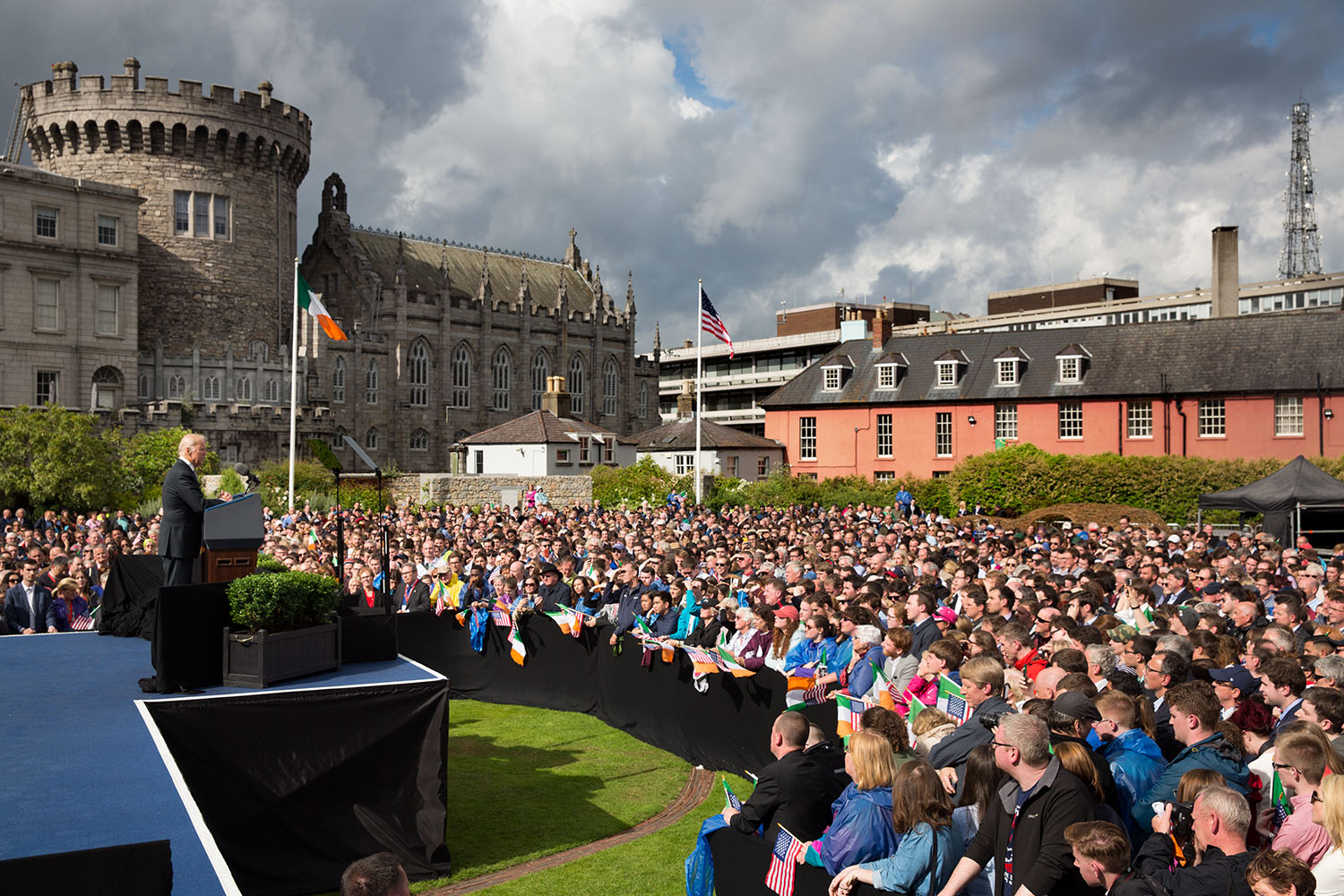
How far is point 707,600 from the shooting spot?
13.7 m

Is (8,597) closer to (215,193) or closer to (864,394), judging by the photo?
(864,394)

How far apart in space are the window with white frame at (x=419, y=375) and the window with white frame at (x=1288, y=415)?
4569cm

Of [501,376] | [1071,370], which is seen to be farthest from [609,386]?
[1071,370]

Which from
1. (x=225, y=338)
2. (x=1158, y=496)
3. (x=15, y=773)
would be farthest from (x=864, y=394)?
(x=15, y=773)

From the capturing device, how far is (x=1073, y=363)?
4631 cm

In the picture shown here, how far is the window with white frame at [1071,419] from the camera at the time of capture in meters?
45.8

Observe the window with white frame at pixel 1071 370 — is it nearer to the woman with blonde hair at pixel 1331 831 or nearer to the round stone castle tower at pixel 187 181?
the round stone castle tower at pixel 187 181

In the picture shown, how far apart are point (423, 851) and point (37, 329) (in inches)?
1877

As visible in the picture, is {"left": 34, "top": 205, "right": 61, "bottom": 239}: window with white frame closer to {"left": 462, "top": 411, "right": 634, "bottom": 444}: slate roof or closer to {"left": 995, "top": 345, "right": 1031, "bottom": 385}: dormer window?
{"left": 462, "top": 411, "right": 634, "bottom": 444}: slate roof

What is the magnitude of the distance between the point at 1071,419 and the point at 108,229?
146ft

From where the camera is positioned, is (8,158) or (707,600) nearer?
(707,600)

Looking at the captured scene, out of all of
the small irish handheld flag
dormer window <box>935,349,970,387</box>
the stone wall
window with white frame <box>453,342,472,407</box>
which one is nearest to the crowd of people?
the small irish handheld flag

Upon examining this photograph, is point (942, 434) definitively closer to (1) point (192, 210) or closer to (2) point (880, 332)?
(2) point (880, 332)

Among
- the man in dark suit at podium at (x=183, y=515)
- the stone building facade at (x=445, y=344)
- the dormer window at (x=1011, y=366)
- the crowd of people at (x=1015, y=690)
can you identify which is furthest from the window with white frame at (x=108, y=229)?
the man in dark suit at podium at (x=183, y=515)
